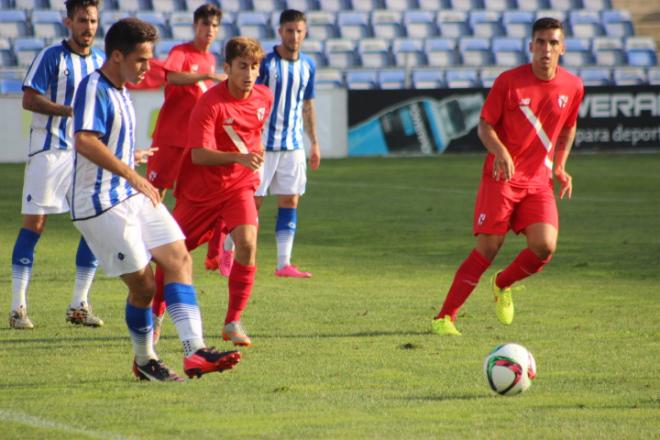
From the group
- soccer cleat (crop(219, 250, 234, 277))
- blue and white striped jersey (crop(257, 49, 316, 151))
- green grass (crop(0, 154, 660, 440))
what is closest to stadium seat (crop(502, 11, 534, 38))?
green grass (crop(0, 154, 660, 440))

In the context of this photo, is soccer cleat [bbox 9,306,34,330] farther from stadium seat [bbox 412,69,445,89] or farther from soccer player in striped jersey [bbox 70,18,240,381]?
stadium seat [bbox 412,69,445,89]

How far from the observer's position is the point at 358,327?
7930 mm

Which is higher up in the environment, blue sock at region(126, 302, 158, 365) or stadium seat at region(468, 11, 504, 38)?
blue sock at region(126, 302, 158, 365)

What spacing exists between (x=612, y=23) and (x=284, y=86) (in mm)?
20241

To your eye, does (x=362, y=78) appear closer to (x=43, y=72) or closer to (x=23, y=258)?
(x=23, y=258)

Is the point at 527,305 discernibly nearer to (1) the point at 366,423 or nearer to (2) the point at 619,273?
(2) the point at 619,273

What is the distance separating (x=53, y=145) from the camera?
8.02 metres

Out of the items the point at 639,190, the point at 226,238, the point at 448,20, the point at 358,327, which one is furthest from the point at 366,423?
the point at 448,20

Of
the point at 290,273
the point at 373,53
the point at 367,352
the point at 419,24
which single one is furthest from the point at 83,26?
the point at 419,24

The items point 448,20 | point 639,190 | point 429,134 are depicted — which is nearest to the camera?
point 639,190

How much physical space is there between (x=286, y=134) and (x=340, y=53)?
1628 centimetres

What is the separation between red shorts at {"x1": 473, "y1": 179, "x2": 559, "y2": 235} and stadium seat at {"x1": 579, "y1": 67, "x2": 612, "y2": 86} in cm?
1984

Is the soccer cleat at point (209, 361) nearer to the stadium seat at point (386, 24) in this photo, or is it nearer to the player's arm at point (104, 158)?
the player's arm at point (104, 158)

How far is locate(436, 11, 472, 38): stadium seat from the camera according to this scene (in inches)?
1118
